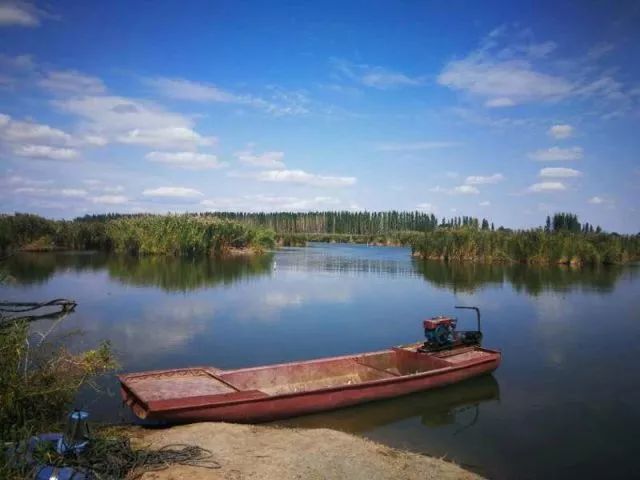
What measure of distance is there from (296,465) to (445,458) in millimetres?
2399

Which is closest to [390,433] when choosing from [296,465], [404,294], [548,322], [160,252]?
[296,465]

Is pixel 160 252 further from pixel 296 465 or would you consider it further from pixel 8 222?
pixel 296 465

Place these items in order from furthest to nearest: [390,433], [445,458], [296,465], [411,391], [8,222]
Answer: [8,222]
[411,391]
[390,433]
[445,458]
[296,465]

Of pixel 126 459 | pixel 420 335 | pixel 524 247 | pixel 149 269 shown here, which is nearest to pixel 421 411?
pixel 126 459

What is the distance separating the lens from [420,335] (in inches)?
610

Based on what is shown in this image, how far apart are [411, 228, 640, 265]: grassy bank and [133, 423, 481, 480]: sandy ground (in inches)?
1461

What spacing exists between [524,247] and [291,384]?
35.5m

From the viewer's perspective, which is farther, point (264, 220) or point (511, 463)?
point (264, 220)

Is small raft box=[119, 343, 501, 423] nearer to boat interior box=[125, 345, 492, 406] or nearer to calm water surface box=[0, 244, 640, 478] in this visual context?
boat interior box=[125, 345, 492, 406]

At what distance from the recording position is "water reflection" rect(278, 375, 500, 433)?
8711 mm

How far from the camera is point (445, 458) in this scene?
24.7ft

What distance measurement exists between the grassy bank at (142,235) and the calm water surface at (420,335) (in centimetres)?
916

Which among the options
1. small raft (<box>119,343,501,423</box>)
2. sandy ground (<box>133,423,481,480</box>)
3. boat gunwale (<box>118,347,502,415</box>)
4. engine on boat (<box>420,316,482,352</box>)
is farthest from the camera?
engine on boat (<box>420,316,482,352</box>)

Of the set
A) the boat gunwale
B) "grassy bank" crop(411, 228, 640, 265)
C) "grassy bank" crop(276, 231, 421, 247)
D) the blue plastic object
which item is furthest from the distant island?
the blue plastic object
